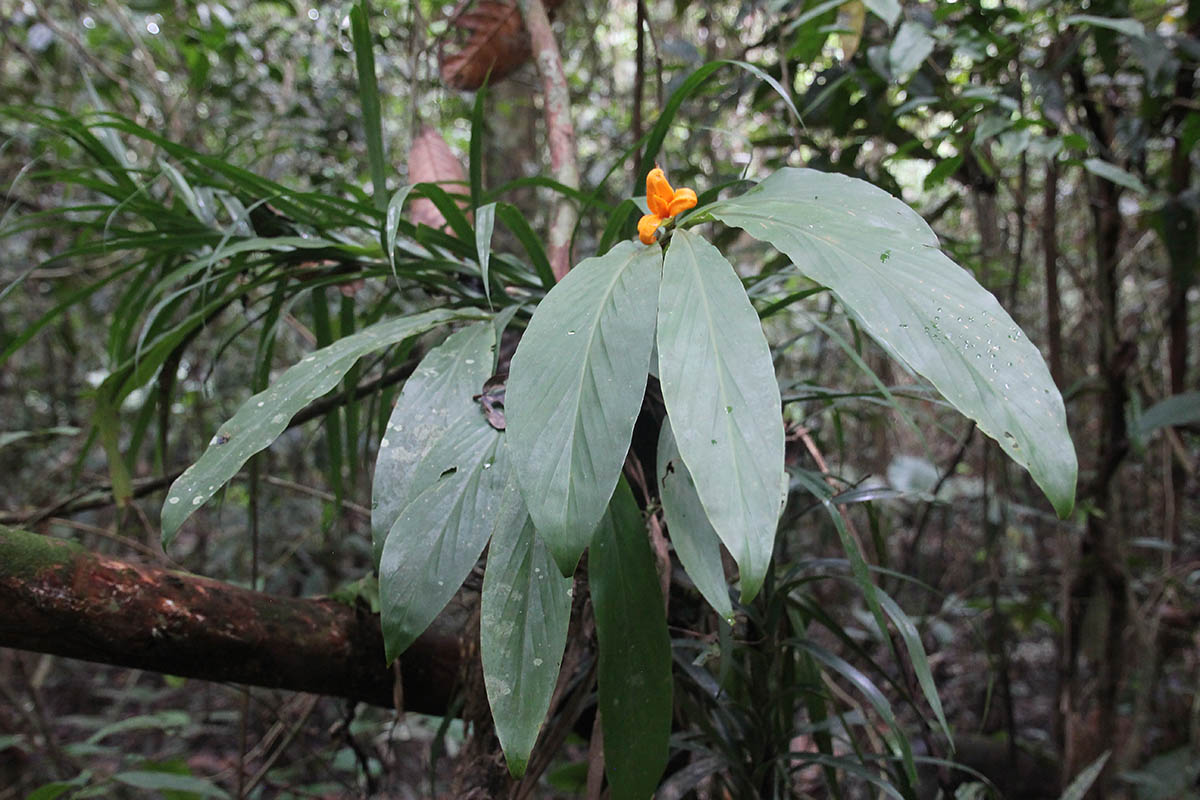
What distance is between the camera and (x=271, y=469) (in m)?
2.40

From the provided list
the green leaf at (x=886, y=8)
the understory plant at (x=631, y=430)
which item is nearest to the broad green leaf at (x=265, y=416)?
the understory plant at (x=631, y=430)

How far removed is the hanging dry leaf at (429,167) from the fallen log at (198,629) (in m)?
0.58

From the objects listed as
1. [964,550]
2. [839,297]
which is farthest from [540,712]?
[964,550]

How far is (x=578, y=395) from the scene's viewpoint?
1.45 feet

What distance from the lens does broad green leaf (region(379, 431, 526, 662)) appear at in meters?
0.50

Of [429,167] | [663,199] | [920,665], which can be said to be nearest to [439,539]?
[663,199]

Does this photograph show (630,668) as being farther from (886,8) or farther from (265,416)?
(886,8)

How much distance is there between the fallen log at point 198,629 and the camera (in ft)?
2.21

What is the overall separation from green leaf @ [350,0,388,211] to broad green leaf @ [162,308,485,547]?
258 millimetres

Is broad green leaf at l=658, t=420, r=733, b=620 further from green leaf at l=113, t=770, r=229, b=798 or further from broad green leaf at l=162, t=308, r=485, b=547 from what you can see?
green leaf at l=113, t=770, r=229, b=798

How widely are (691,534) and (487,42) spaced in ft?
3.43

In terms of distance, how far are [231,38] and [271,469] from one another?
50.5 inches

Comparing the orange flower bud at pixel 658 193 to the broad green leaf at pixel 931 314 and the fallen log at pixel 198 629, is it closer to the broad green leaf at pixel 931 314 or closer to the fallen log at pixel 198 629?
the broad green leaf at pixel 931 314

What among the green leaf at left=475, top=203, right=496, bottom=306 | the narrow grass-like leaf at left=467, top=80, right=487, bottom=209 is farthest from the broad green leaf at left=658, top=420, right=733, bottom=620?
the narrow grass-like leaf at left=467, top=80, right=487, bottom=209
